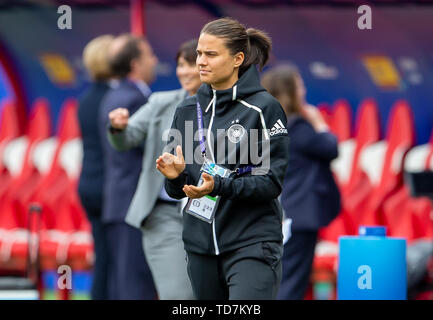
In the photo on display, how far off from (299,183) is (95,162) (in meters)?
1.28

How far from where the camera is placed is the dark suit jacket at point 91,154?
22.5 ft

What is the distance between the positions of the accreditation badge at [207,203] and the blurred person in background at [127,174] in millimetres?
2037

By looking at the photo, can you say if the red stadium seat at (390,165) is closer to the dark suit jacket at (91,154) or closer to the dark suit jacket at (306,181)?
the dark suit jacket at (306,181)

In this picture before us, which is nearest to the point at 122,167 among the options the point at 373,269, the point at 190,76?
the point at 190,76

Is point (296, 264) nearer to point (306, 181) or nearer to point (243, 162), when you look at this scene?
point (306, 181)

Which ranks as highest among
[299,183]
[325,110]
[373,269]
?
[325,110]

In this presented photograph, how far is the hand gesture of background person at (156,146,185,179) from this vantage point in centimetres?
395

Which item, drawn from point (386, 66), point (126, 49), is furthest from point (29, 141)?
point (126, 49)

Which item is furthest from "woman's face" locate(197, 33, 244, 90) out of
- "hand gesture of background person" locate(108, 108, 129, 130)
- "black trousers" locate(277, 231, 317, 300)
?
"black trousers" locate(277, 231, 317, 300)

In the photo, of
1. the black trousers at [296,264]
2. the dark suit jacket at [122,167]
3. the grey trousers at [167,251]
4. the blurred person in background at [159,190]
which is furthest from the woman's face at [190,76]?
the black trousers at [296,264]

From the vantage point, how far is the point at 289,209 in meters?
6.41

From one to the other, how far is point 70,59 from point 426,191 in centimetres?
428

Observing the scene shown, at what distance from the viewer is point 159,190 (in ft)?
17.3

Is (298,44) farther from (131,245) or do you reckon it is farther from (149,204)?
(149,204)
